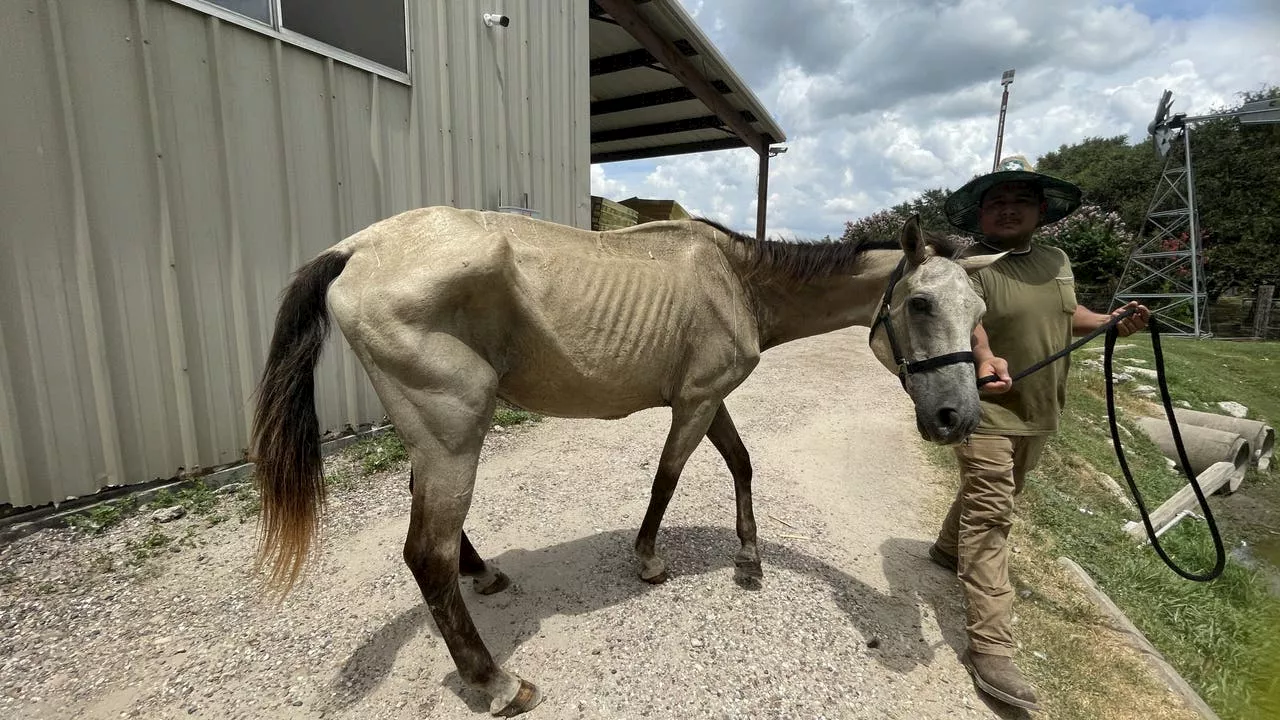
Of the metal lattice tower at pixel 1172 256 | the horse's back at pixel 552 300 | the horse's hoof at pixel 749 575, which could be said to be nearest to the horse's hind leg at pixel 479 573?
the horse's back at pixel 552 300

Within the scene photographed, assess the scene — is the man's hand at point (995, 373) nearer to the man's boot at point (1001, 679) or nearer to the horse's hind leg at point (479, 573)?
the man's boot at point (1001, 679)

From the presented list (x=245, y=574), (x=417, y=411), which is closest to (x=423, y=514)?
(x=417, y=411)

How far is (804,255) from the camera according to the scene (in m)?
2.75

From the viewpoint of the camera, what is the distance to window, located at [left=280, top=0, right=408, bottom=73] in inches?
154

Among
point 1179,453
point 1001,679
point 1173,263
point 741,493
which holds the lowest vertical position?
point 1001,679

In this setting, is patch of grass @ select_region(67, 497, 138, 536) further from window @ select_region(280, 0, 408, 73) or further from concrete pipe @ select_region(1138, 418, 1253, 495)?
concrete pipe @ select_region(1138, 418, 1253, 495)

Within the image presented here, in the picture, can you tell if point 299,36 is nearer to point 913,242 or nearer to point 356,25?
point 356,25

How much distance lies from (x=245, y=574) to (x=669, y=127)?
1195 cm

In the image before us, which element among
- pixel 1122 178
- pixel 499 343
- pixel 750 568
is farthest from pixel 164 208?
pixel 1122 178

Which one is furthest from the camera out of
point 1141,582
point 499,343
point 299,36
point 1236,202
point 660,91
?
point 1236,202

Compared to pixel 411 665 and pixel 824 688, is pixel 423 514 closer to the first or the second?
pixel 411 665

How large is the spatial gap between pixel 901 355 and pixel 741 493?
1198 millimetres

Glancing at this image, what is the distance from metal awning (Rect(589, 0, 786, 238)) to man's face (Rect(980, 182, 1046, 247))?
21.3 ft

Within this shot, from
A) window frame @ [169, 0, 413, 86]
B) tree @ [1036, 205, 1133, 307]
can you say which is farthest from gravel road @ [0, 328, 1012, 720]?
tree @ [1036, 205, 1133, 307]
